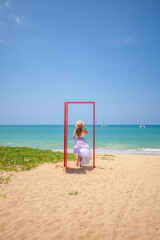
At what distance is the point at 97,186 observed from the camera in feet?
20.1

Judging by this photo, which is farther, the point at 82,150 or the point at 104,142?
the point at 104,142

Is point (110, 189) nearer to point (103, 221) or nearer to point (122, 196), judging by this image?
point (122, 196)

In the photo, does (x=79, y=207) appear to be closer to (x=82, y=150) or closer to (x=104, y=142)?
(x=82, y=150)

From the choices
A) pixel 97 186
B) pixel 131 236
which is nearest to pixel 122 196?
pixel 97 186

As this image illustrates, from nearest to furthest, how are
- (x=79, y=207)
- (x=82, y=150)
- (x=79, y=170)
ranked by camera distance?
1. (x=79, y=207)
2. (x=82, y=150)
3. (x=79, y=170)

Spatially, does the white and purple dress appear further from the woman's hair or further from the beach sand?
the beach sand

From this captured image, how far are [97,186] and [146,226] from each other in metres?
2.47

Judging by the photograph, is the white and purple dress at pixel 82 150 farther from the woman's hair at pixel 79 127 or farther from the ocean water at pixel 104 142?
the ocean water at pixel 104 142

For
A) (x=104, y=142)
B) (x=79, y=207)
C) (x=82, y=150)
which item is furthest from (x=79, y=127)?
(x=104, y=142)

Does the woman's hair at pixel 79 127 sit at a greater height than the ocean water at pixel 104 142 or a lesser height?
greater

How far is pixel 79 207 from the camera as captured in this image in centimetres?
459

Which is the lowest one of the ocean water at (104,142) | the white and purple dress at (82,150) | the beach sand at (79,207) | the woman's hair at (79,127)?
the ocean water at (104,142)

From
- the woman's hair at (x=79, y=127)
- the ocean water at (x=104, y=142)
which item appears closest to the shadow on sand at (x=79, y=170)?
the woman's hair at (x=79, y=127)

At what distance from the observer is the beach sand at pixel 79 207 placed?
141 inches
